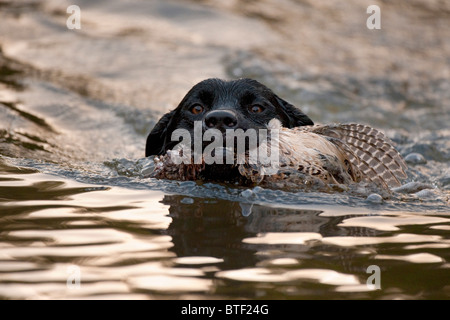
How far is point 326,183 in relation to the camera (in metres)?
4.29

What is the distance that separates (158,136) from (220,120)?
5.80ft

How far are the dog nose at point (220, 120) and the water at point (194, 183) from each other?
397 millimetres

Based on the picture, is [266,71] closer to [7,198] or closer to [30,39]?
[30,39]

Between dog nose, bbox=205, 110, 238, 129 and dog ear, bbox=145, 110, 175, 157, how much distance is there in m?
1.52

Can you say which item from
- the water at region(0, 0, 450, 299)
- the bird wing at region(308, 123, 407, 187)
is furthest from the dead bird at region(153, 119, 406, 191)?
the water at region(0, 0, 450, 299)

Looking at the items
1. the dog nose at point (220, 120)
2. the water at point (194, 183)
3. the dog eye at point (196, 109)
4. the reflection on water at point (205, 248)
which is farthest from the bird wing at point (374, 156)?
the dog eye at point (196, 109)

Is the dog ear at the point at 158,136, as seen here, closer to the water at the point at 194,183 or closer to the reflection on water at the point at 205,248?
the water at the point at 194,183

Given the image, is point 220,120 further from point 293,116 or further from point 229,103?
point 293,116

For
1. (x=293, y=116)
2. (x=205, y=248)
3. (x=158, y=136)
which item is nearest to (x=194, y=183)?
(x=205, y=248)

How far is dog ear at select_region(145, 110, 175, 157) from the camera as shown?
5965 mm

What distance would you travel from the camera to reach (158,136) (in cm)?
607

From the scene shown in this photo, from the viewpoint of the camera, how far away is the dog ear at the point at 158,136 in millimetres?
5965

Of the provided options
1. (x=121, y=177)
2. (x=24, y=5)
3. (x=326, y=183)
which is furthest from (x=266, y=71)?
(x=326, y=183)

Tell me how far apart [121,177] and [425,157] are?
3783 millimetres
